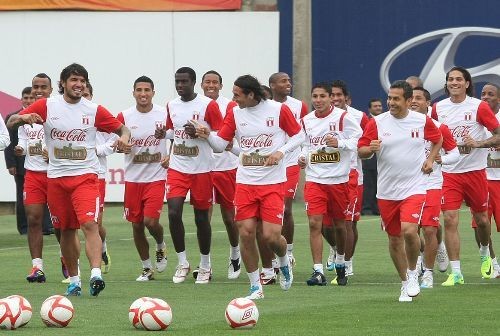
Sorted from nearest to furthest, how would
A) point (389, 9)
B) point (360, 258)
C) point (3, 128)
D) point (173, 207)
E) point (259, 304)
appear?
point (259, 304) → point (3, 128) → point (173, 207) → point (360, 258) → point (389, 9)

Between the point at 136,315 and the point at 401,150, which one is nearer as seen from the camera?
the point at 136,315

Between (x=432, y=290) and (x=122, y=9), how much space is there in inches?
814

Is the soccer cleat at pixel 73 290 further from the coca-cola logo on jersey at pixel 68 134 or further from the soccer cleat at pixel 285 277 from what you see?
the soccer cleat at pixel 285 277

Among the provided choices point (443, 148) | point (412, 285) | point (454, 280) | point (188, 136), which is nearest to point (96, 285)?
point (188, 136)

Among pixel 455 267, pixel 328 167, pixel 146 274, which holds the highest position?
pixel 328 167

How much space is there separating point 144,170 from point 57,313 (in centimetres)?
584

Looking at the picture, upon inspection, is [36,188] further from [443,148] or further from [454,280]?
[454,280]

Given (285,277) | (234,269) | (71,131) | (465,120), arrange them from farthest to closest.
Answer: (234,269), (465,120), (285,277), (71,131)

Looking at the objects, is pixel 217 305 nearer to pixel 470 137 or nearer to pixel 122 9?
pixel 470 137

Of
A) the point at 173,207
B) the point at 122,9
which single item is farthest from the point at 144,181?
the point at 122,9

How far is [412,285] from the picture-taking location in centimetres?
1531

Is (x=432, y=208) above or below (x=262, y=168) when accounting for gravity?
below

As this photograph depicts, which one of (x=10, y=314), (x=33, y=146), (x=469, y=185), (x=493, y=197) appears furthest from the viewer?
(x=33, y=146)

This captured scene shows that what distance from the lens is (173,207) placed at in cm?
1816
